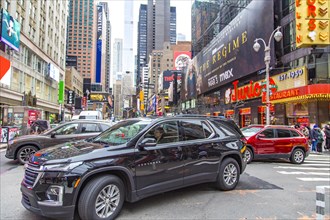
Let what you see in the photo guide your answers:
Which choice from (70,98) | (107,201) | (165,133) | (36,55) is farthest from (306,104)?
(70,98)

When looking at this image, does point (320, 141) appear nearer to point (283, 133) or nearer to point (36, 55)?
point (283, 133)

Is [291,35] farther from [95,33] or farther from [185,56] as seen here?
[95,33]

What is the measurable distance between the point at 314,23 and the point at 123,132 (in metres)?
18.5

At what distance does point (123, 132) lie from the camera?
5.16 meters

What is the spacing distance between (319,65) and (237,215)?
18.9m

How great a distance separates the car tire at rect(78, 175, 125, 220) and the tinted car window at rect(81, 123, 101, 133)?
5896mm

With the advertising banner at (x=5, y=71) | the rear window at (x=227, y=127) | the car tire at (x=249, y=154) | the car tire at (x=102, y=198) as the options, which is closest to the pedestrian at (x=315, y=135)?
the car tire at (x=249, y=154)

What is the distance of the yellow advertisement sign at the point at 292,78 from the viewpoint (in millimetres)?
19750

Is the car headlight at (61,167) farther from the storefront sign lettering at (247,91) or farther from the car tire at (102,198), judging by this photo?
the storefront sign lettering at (247,91)

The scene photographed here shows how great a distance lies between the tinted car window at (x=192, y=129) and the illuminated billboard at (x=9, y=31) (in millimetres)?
28126

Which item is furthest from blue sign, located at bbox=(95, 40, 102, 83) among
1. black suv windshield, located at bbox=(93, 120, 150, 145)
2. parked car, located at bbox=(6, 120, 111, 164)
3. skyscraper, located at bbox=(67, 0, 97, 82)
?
black suv windshield, located at bbox=(93, 120, 150, 145)

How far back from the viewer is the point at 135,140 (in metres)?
4.64

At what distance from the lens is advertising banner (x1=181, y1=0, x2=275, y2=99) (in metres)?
26.0

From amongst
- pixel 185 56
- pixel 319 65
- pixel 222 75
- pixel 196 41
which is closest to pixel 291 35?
pixel 319 65
